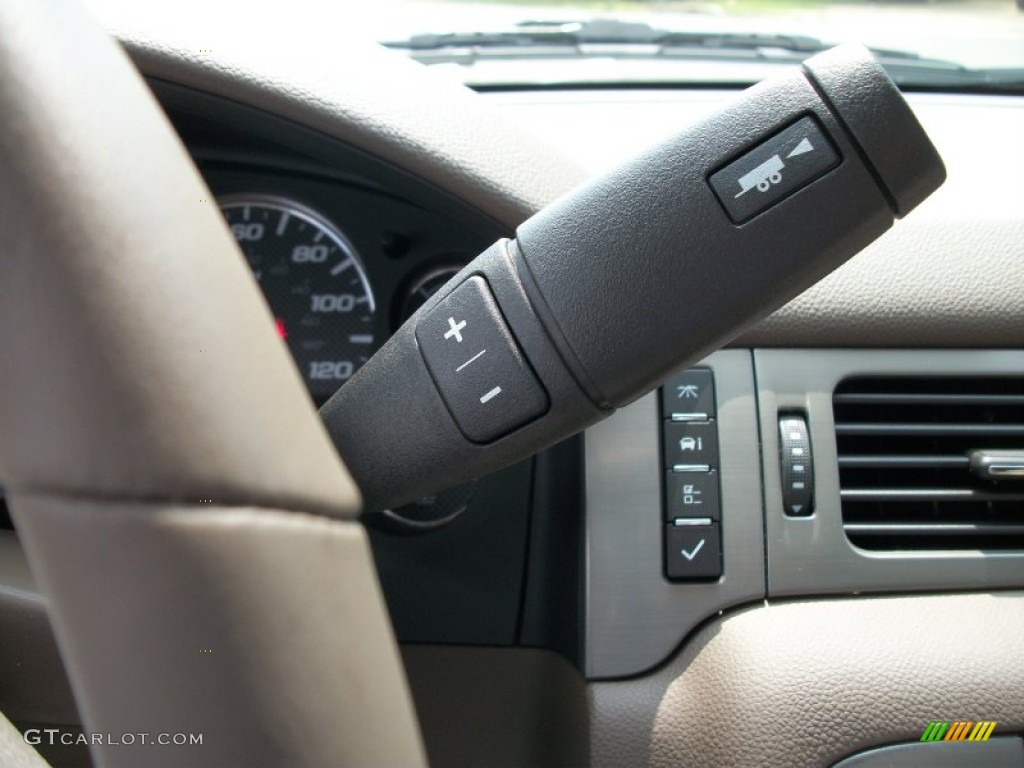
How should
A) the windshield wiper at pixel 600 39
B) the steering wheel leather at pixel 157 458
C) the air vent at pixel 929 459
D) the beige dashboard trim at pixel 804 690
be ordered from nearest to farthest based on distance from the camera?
the steering wheel leather at pixel 157 458, the beige dashboard trim at pixel 804 690, the air vent at pixel 929 459, the windshield wiper at pixel 600 39

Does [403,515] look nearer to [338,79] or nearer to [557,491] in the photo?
[557,491]

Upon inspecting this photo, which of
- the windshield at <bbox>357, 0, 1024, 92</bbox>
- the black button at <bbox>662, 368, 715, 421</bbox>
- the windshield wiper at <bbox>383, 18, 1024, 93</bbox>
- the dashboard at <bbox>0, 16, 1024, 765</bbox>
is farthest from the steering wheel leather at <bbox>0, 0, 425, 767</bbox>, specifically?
the windshield wiper at <bbox>383, 18, 1024, 93</bbox>

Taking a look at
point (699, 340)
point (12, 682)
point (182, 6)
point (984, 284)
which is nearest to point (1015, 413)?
point (984, 284)

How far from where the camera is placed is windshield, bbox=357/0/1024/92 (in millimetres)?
1756

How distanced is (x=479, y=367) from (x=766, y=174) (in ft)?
0.80

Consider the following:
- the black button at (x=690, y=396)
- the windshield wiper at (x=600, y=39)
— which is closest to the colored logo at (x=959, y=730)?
the black button at (x=690, y=396)

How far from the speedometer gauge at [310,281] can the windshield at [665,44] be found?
50 centimetres

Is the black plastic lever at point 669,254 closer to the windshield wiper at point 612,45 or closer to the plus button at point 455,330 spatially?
the plus button at point 455,330

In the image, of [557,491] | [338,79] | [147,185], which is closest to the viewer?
[147,185]

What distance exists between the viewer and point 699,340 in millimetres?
783

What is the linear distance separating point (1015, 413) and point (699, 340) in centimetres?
65

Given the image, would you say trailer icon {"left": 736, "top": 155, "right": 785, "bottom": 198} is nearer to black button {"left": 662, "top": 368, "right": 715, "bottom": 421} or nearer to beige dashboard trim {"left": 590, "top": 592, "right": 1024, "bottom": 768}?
black button {"left": 662, "top": 368, "right": 715, "bottom": 421}

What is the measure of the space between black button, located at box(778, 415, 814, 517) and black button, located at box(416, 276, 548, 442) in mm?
474

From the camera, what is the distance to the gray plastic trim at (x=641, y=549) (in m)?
1.15
